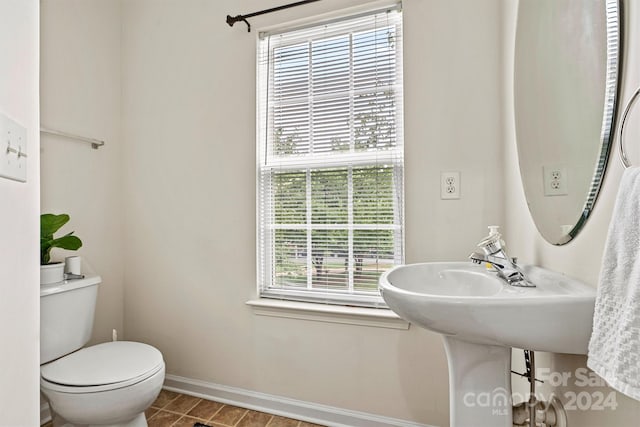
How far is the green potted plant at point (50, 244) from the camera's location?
5.13 ft

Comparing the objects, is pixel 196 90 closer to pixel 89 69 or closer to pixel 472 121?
pixel 89 69

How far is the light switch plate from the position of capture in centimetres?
63

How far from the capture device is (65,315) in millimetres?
1600

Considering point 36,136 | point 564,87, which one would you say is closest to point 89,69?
point 36,136

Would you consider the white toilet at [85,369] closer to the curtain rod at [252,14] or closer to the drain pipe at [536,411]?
the drain pipe at [536,411]

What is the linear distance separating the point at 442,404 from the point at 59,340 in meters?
1.76

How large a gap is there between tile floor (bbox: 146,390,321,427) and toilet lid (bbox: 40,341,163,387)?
44 centimetres

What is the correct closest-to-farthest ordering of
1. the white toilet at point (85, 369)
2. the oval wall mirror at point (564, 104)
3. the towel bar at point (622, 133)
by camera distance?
the towel bar at point (622, 133)
the oval wall mirror at point (564, 104)
the white toilet at point (85, 369)

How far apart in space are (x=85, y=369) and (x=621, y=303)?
1.77 m

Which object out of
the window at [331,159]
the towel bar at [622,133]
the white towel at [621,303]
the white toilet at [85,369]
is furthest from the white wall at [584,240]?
the white toilet at [85,369]

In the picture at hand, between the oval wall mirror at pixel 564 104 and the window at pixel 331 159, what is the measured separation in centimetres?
60

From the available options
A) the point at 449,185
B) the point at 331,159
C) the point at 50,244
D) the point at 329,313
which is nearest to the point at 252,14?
the point at 331,159

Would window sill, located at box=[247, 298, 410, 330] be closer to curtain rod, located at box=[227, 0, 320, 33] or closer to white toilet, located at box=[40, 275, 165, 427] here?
white toilet, located at box=[40, 275, 165, 427]

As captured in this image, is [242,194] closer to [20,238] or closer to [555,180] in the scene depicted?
[20,238]
